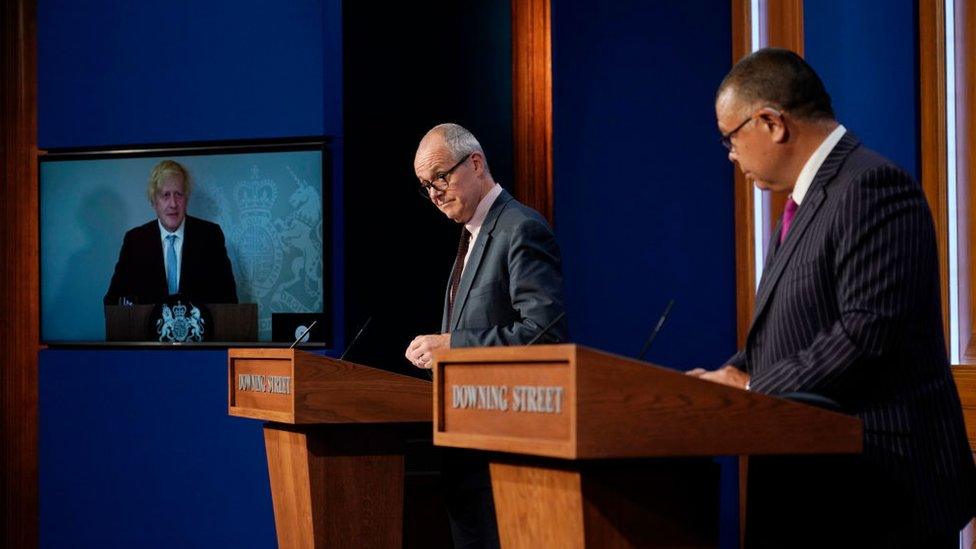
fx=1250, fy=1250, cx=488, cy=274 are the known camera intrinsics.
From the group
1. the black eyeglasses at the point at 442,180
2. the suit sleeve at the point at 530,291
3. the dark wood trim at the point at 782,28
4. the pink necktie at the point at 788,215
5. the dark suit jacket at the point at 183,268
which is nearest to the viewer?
the pink necktie at the point at 788,215

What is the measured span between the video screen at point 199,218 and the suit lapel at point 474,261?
2.05 m

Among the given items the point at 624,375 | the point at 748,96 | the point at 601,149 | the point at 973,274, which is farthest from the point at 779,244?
the point at 601,149

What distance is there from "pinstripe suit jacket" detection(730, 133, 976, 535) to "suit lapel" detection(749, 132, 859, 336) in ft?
0.15

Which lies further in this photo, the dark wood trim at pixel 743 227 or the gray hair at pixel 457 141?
the dark wood trim at pixel 743 227

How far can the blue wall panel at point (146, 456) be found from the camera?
5426mm

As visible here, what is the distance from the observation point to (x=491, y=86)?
228 inches

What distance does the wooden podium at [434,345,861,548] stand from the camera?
6.16 ft

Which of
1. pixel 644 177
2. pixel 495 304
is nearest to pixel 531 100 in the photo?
pixel 644 177

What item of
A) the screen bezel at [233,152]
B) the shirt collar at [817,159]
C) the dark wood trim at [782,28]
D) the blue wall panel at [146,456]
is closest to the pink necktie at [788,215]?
the shirt collar at [817,159]

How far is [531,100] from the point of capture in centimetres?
545

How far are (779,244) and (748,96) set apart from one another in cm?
33

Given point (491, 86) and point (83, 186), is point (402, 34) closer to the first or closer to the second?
point (491, 86)

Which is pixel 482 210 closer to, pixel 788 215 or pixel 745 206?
pixel 788 215

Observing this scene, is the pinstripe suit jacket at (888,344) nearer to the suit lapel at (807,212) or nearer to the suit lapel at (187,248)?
the suit lapel at (807,212)
